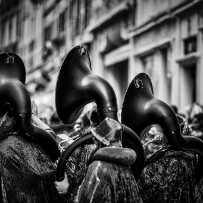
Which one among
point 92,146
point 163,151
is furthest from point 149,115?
point 92,146

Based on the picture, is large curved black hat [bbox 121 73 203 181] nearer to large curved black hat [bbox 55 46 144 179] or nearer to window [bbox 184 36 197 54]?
large curved black hat [bbox 55 46 144 179]

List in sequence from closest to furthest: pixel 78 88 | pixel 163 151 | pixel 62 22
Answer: pixel 78 88 → pixel 163 151 → pixel 62 22

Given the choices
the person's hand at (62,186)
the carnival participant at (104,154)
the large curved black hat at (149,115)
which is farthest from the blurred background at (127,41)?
the person's hand at (62,186)

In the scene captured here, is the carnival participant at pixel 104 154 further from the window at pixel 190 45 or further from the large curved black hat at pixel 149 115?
the window at pixel 190 45

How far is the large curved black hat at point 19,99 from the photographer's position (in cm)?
407

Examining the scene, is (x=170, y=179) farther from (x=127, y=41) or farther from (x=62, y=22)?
(x=62, y=22)

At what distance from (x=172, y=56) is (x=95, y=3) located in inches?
233

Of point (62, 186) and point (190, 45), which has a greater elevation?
point (190, 45)

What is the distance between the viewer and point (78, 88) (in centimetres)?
420

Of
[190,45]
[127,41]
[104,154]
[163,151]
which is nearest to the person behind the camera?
[104,154]

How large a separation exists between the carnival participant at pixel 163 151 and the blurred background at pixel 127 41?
4.55m

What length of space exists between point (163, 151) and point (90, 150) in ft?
2.00

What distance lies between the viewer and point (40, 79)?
80.8 feet

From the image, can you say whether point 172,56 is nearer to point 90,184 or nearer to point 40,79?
point 90,184
